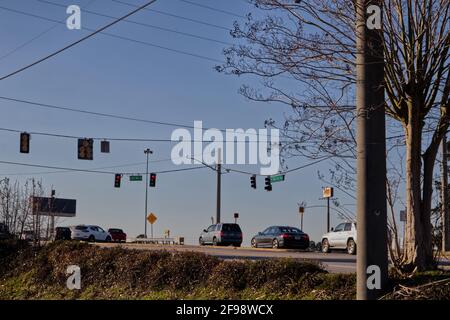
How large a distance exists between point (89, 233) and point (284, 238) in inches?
791

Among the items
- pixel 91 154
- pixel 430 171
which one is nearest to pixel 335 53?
pixel 430 171

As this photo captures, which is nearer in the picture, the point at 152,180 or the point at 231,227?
the point at 231,227

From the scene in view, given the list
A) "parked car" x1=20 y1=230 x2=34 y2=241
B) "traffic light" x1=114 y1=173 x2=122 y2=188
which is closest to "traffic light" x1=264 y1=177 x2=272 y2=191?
"traffic light" x1=114 y1=173 x2=122 y2=188

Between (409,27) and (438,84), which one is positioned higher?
(409,27)

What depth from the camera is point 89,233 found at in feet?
178

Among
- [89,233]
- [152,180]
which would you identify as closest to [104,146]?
[89,233]

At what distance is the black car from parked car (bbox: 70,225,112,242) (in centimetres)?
1727

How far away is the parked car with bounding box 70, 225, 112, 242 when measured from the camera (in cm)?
5389

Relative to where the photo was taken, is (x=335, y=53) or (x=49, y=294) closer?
(x=335, y=53)

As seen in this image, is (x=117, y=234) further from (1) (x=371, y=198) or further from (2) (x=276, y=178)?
(1) (x=371, y=198)

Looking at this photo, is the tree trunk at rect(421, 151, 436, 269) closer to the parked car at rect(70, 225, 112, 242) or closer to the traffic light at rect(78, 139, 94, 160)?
the traffic light at rect(78, 139, 94, 160)

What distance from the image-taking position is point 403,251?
1068 cm
